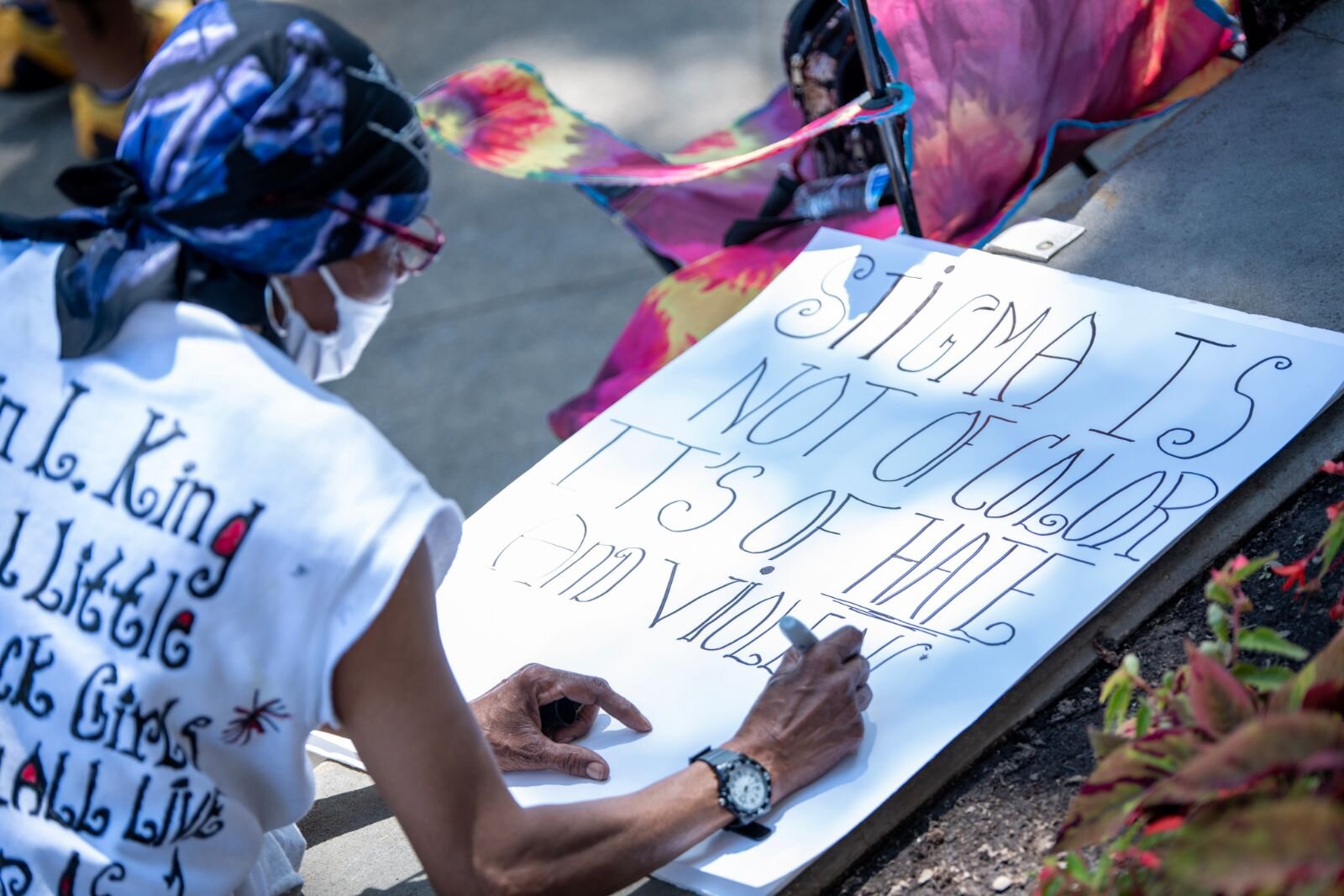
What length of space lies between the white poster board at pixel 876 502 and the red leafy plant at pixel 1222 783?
29cm

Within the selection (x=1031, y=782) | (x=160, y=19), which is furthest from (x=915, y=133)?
(x=160, y=19)

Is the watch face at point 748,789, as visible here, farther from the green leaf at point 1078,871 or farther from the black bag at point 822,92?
the black bag at point 822,92

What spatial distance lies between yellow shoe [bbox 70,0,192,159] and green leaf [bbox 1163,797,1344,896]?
12.0ft

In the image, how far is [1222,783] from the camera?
684 mm

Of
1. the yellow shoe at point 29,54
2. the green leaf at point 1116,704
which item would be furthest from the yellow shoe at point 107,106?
the green leaf at point 1116,704

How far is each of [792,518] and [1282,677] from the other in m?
0.64

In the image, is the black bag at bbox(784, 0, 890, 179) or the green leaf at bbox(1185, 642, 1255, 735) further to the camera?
the black bag at bbox(784, 0, 890, 179)

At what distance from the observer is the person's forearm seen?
1.03m

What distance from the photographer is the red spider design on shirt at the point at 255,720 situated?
3.33 feet

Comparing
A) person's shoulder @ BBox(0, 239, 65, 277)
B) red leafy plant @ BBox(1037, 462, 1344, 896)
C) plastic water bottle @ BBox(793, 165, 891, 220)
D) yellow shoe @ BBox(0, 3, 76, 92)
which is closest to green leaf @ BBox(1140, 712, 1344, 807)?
red leafy plant @ BBox(1037, 462, 1344, 896)

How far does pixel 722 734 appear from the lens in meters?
1.22

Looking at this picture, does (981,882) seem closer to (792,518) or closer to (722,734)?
(722,734)

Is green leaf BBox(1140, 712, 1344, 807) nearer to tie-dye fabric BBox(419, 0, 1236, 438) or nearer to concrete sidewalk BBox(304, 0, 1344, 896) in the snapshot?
concrete sidewalk BBox(304, 0, 1344, 896)

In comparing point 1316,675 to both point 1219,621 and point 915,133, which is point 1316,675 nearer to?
point 1219,621
